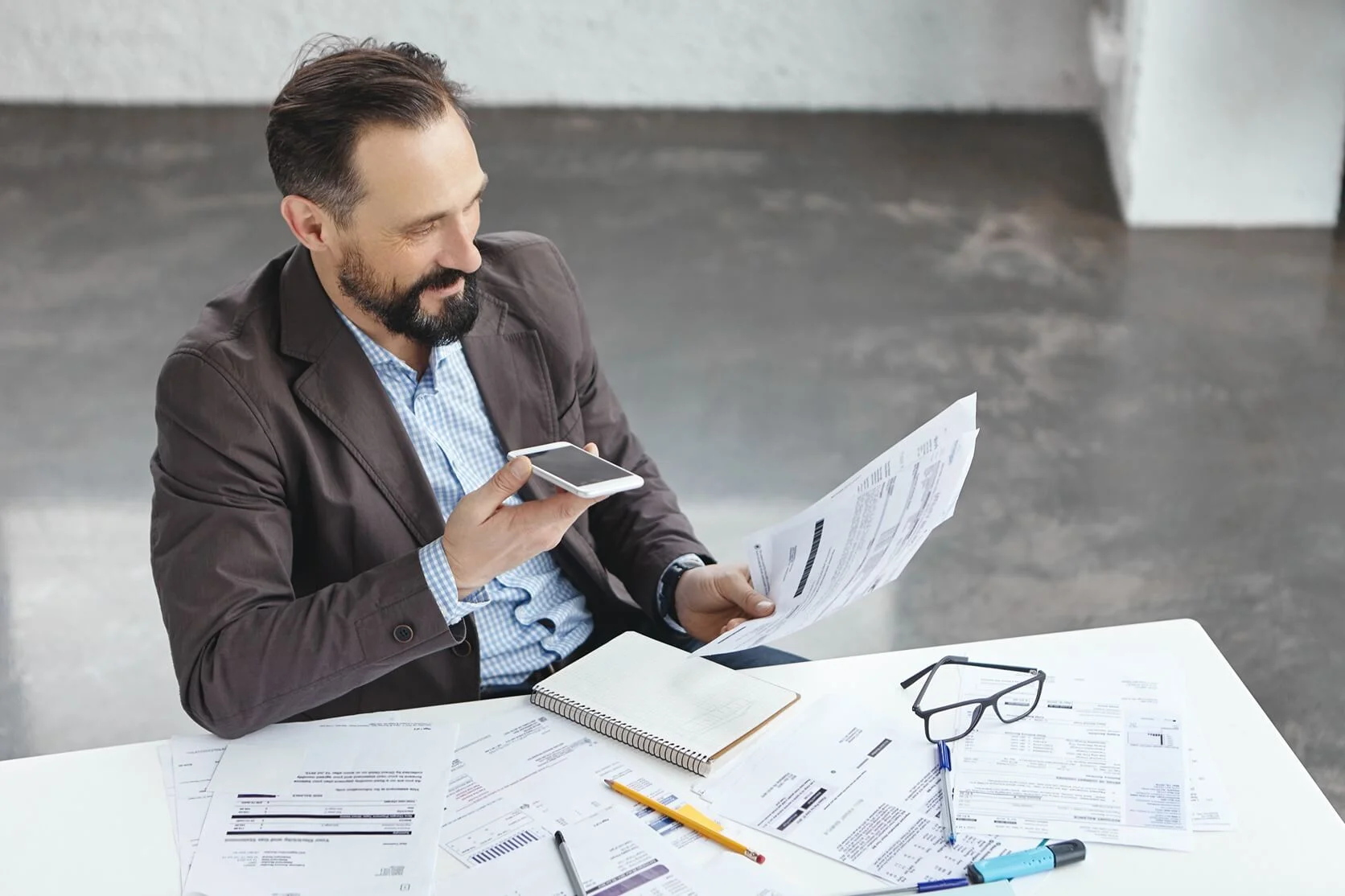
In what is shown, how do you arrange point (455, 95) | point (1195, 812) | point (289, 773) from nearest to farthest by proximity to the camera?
point (1195, 812) → point (289, 773) → point (455, 95)

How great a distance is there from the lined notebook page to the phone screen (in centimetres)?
23

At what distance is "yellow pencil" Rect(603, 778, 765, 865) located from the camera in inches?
51.0

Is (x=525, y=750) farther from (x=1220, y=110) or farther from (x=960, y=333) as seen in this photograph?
(x=1220, y=110)

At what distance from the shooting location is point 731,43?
21.3 ft

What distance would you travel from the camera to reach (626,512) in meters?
2.05

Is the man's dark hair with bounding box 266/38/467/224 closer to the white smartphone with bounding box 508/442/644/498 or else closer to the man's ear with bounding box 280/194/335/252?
the man's ear with bounding box 280/194/335/252

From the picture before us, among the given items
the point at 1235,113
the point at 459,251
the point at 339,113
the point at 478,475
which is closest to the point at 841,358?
the point at 1235,113

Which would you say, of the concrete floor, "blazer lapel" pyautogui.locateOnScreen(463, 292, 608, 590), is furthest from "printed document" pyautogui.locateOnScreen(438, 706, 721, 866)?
the concrete floor

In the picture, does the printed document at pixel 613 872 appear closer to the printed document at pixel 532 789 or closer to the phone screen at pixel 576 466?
the printed document at pixel 532 789

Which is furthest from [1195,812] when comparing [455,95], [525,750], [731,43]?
[731,43]

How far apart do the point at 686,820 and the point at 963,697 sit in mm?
351

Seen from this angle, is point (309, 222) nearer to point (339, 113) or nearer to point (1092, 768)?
point (339, 113)

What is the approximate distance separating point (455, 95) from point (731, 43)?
16.2ft

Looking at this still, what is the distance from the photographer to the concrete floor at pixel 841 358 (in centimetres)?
314
